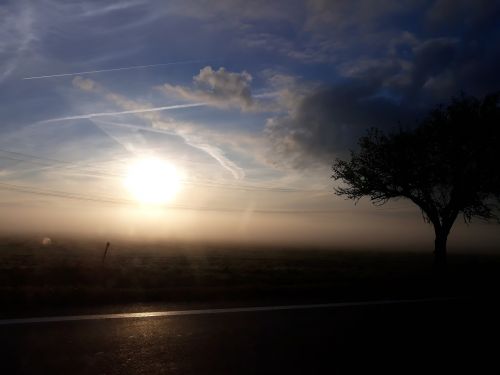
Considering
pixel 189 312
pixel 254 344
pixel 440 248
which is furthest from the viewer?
pixel 440 248

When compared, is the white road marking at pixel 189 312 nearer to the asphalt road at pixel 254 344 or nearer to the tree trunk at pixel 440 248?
the asphalt road at pixel 254 344

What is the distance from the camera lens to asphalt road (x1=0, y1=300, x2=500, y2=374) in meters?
5.26

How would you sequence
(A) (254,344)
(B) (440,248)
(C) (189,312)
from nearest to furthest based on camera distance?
(A) (254,344) < (C) (189,312) < (B) (440,248)

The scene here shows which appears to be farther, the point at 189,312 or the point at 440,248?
the point at 440,248

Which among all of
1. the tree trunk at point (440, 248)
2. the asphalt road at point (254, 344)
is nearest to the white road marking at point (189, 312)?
the asphalt road at point (254, 344)

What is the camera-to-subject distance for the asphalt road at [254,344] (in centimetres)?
526

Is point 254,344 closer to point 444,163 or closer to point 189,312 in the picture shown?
point 189,312

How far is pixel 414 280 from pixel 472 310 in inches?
247

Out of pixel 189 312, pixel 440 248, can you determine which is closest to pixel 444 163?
pixel 440 248

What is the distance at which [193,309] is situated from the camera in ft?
28.2

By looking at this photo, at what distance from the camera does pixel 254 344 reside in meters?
6.27

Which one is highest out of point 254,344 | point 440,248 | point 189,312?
point 440,248

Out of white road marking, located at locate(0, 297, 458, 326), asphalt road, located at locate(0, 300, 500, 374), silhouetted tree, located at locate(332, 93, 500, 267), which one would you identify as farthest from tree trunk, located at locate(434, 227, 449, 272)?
asphalt road, located at locate(0, 300, 500, 374)

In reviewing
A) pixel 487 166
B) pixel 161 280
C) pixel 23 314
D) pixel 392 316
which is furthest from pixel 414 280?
pixel 23 314
